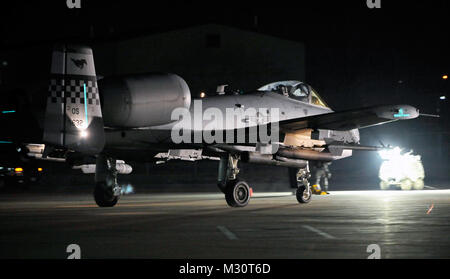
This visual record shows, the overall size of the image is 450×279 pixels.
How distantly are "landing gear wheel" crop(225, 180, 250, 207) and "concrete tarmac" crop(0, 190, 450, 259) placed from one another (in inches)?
18.0

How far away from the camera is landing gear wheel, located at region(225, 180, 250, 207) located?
20.0m

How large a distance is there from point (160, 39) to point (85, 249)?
4352 cm

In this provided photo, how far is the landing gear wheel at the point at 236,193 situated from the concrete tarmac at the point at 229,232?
18.0 inches

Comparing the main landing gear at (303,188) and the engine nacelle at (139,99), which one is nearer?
the engine nacelle at (139,99)

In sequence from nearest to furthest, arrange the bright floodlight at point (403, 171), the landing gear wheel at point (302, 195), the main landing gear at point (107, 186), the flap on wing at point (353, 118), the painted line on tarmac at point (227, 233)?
the painted line on tarmac at point (227, 233)
the flap on wing at point (353, 118)
the main landing gear at point (107, 186)
the landing gear wheel at point (302, 195)
the bright floodlight at point (403, 171)

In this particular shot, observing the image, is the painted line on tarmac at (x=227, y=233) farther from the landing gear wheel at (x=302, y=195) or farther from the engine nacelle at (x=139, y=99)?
the landing gear wheel at (x=302, y=195)

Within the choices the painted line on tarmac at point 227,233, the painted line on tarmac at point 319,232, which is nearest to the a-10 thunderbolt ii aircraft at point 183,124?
the painted line on tarmac at point 227,233

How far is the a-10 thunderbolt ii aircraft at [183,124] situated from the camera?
15.8 m

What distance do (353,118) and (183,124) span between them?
5112 mm

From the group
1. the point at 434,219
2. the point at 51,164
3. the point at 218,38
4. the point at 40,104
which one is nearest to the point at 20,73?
the point at 51,164

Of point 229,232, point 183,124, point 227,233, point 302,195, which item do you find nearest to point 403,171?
point 302,195

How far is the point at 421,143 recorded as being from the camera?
57562 millimetres

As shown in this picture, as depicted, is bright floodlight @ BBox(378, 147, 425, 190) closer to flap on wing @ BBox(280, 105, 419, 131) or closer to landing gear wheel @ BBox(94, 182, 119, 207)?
flap on wing @ BBox(280, 105, 419, 131)

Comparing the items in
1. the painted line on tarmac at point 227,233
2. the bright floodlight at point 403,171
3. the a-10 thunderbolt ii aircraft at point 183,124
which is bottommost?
the painted line on tarmac at point 227,233
